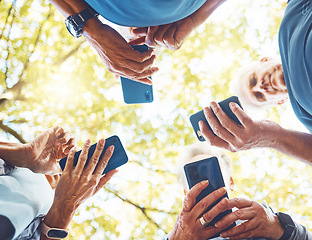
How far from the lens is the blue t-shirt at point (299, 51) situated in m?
1.18

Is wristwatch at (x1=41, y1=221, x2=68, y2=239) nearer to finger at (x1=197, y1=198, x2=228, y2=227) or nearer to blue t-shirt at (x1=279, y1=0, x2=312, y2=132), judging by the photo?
finger at (x1=197, y1=198, x2=228, y2=227)

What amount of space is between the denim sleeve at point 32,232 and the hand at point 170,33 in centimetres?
143

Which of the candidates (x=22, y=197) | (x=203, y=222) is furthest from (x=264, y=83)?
(x=22, y=197)

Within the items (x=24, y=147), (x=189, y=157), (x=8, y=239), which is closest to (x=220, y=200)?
(x=189, y=157)

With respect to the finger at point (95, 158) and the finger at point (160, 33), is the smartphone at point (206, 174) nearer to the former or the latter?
the finger at point (95, 158)

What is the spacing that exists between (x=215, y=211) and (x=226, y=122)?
0.59 metres

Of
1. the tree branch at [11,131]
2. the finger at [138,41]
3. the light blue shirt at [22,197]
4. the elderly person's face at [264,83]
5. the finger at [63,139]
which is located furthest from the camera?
the tree branch at [11,131]

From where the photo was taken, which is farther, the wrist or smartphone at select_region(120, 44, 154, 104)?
smartphone at select_region(120, 44, 154, 104)

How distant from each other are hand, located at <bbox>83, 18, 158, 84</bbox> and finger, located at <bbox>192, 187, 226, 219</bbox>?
953 millimetres

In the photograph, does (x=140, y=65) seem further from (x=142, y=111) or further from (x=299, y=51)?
(x=142, y=111)

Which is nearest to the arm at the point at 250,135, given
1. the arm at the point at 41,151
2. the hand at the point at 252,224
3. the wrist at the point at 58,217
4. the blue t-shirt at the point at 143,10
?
the hand at the point at 252,224

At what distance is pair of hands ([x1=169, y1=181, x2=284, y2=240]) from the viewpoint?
1.51 meters

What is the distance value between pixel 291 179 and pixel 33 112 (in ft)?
15.9

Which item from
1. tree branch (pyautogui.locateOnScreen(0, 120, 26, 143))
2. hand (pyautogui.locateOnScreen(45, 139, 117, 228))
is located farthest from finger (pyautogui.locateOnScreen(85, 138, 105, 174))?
tree branch (pyautogui.locateOnScreen(0, 120, 26, 143))
